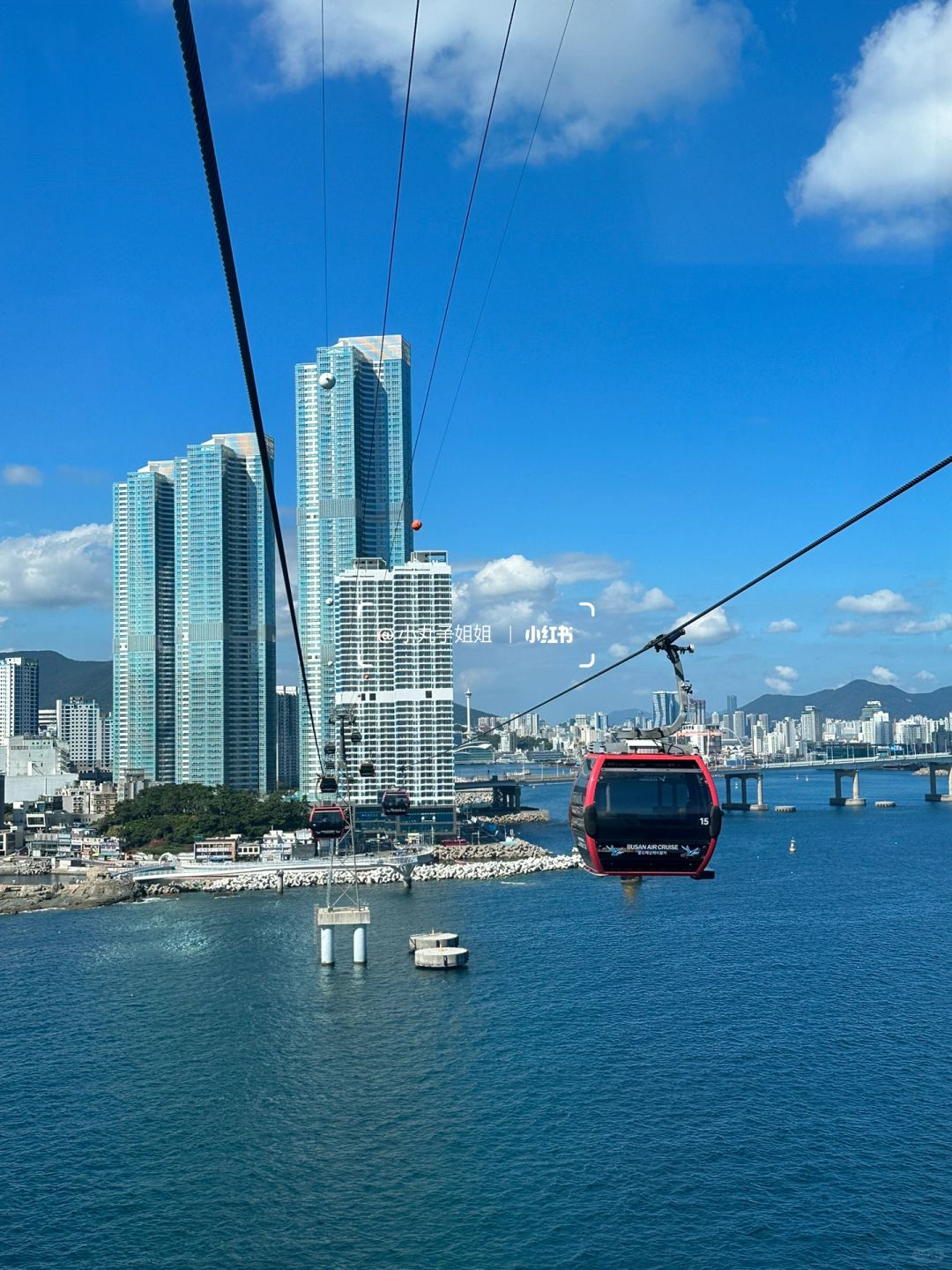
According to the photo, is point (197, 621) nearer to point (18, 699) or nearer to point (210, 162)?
point (18, 699)

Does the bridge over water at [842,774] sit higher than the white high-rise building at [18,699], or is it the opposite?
the white high-rise building at [18,699]

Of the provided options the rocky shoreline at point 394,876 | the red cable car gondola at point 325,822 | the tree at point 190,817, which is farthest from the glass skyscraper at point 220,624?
the red cable car gondola at point 325,822

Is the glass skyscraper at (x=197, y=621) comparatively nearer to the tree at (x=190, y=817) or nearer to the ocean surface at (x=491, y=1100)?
the tree at (x=190, y=817)

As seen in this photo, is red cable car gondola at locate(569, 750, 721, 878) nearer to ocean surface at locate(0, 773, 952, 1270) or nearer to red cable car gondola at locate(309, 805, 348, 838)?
ocean surface at locate(0, 773, 952, 1270)

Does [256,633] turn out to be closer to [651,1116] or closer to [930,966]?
[930,966]

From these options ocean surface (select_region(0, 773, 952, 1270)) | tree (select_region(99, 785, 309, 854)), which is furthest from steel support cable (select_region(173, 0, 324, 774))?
tree (select_region(99, 785, 309, 854))
